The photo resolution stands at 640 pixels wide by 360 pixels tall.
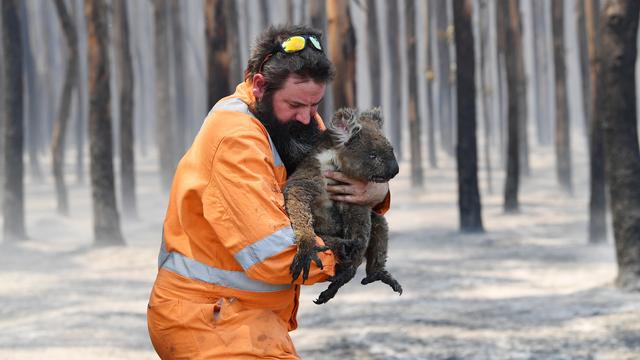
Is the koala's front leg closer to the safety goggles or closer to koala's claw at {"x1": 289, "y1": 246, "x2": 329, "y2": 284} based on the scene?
koala's claw at {"x1": 289, "y1": 246, "x2": 329, "y2": 284}

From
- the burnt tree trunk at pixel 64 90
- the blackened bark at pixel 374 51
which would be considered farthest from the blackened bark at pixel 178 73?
the burnt tree trunk at pixel 64 90

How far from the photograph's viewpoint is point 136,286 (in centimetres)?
1224

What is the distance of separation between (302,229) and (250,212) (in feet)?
0.50

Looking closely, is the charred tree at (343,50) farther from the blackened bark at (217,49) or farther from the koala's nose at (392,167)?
the koala's nose at (392,167)

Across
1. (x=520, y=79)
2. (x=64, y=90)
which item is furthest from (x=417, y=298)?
(x=520, y=79)

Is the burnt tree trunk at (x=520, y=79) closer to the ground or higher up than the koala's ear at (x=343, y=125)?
closer to the ground

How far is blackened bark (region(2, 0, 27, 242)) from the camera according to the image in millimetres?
17344

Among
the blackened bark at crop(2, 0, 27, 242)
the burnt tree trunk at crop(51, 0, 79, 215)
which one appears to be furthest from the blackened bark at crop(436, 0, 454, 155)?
the blackened bark at crop(2, 0, 27, 242)

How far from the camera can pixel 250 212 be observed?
277 cm

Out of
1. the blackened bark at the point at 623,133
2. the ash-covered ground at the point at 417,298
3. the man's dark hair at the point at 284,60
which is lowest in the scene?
the ash-covered ground at the point at 417,298

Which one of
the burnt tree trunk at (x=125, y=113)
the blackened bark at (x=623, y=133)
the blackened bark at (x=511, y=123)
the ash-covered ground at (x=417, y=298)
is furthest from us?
the burnt tree trunk at (x=125, y=113)

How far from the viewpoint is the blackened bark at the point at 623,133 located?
32.1 ft

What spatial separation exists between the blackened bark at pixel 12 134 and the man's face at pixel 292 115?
14.9 m

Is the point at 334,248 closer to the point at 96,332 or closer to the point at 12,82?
the point at 96,332
